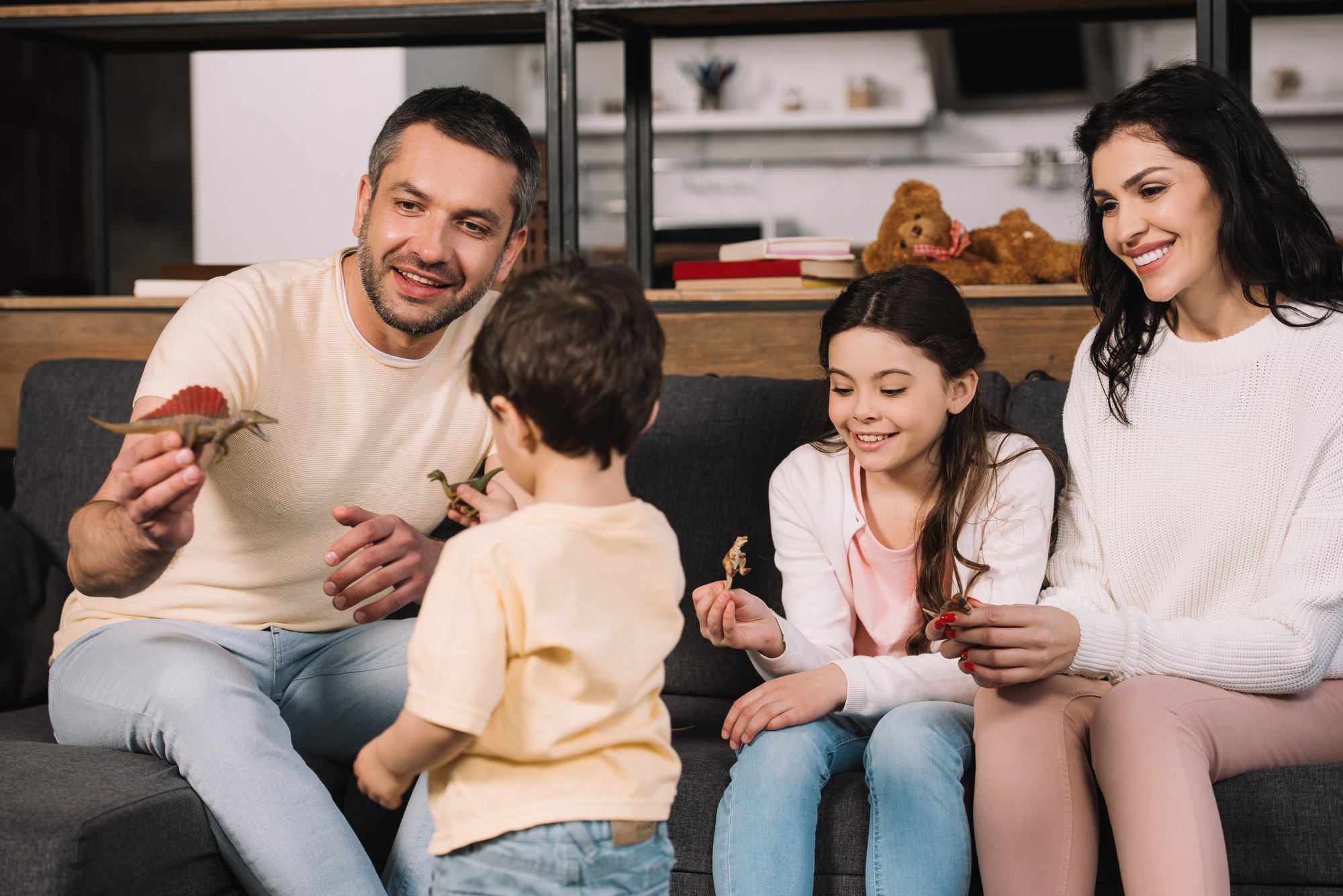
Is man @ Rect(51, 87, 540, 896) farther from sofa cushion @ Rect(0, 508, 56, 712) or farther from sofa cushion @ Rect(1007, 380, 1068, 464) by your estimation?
sofa cushion @ Rect(1007, 380, 1068, 464)

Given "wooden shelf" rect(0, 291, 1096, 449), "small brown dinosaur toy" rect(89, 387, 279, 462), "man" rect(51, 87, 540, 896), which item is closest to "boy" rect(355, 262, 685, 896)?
"small brown dinosaur toy" rect(89, 387, 279, 462)

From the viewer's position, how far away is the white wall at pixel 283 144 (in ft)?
15.3

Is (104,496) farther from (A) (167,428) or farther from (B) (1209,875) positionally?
(B) (1209,875)

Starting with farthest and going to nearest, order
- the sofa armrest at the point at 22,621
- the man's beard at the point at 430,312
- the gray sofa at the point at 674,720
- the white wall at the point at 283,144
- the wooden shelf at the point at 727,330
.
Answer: the white wall at the point at 283,144 → the wooden shelf at the point at 727,330 → the sofa armrest at the point at 22,621 → the man's beard at the point at 430,312 → the gray sofa at the point at 674,720

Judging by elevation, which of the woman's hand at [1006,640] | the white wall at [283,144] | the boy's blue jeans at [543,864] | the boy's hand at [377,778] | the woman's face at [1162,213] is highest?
the white wall at [283,144]

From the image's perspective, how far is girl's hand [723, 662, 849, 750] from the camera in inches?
59.3

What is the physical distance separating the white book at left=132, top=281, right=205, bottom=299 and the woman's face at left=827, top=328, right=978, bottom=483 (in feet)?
4.47

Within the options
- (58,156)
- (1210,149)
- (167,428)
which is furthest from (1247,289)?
(58,156)

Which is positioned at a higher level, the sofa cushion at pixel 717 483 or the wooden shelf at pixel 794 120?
the wooden shelf at pixel 794 120

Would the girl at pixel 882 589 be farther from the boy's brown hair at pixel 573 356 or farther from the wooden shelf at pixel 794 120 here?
the wooden shelf at pixel 794 120

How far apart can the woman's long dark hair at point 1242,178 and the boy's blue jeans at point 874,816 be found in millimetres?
557

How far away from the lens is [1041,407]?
6.41ft

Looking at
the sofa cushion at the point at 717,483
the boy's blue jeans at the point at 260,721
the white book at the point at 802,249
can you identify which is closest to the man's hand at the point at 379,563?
the boy's blue jeans at the point at 260,721

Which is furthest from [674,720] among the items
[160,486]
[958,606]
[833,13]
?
[833,13]
